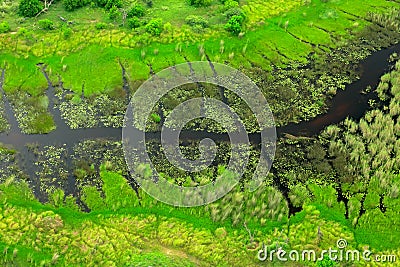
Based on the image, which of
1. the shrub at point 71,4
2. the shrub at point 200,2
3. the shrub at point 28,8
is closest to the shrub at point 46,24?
the shrub at point 28,8

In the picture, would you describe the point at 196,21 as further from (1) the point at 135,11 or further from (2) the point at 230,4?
(1) the point at 135,11

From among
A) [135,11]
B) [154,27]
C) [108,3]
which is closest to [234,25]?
[154,27]

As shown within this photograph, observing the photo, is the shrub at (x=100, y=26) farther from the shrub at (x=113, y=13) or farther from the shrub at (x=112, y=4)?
the shrub at (x=112, y=4)

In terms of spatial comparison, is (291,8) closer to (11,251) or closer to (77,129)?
(77,129)

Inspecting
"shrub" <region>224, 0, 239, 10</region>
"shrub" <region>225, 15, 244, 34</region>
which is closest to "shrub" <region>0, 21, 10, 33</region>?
"shrub" <region>225, 15, 244, 34</region>
